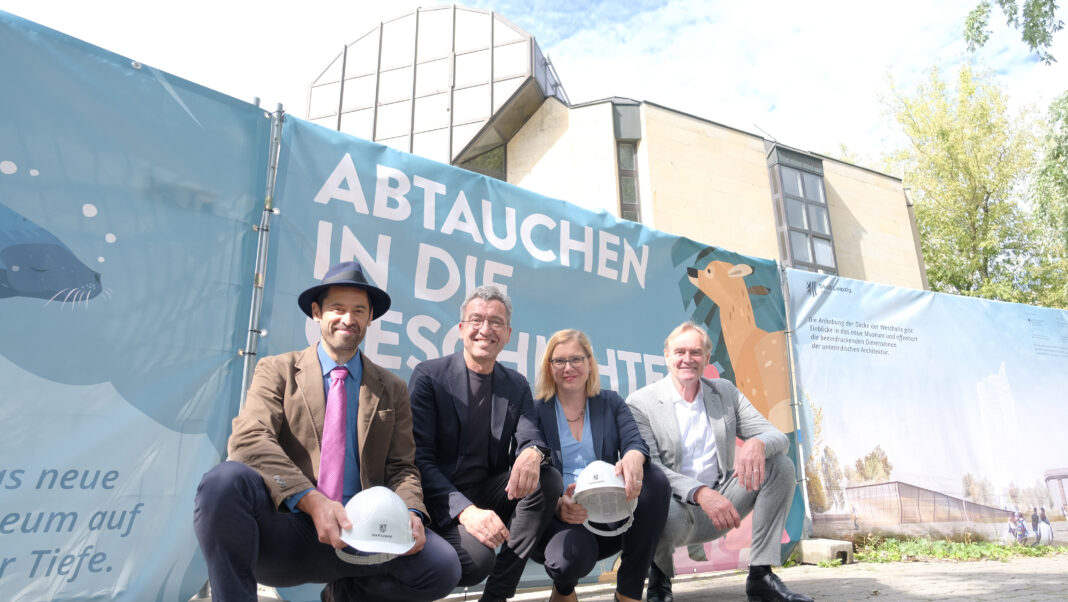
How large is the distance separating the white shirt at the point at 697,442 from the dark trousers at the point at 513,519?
39.2 inches

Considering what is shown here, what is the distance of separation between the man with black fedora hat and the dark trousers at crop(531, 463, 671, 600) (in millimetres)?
602

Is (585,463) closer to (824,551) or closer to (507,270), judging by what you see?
(507,270)

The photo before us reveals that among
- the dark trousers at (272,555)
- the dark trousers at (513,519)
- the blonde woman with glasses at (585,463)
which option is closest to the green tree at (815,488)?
the blonde woman with glasses at (585,463)

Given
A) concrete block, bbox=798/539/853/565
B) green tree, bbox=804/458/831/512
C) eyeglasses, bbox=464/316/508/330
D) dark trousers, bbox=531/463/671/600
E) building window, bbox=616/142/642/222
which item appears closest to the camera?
dark trousers, bbox=531/463/671/600

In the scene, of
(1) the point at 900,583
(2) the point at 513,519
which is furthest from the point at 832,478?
(2) the point at 513,519

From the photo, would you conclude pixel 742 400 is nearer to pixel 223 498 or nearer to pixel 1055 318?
pixel 223 498

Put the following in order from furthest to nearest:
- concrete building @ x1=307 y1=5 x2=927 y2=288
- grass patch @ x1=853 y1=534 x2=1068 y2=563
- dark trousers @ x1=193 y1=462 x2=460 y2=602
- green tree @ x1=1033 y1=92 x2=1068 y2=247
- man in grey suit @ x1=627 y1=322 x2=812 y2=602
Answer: concrete building @ x1=307 y1=5 x2=927 y2=288, green tree @ x1=1033 y1=92 x2=1068 y2=247, grass patch @ x1=853 y1=534 x2=1068 y2=563, man in grey suit @ x1=627 y1=322 x2=812 y2=602, dark trousers @ x1=193 y1=462 x2=460 y2=602

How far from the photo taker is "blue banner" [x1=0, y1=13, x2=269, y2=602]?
244 centimetres

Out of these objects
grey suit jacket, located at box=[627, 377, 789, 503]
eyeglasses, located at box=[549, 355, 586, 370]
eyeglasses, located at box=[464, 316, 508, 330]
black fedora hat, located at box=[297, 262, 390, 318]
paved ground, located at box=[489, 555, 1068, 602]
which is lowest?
paved ground, located at box=[489, 555, 1068, 602]

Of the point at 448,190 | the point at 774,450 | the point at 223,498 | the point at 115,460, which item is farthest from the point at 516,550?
the point at 448,190

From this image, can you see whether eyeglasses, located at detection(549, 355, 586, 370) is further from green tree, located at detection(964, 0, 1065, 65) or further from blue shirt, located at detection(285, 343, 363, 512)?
green tree, located at detection(964, 0, 1065, 65)

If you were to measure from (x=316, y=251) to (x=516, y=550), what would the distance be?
1.75 m

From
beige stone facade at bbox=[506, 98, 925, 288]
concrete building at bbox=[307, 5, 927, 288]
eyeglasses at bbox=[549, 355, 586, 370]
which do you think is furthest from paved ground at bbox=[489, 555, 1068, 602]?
concrete building at bbox=[307, 5, 927, 288]

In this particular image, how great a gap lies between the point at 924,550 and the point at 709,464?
3037 mm
